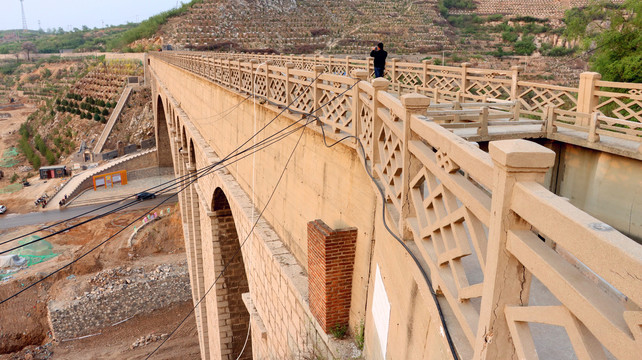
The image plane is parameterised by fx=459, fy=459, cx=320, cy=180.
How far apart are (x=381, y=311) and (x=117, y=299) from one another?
88.4ft

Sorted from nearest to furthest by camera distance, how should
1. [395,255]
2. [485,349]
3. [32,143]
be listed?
[485,349] → [395,255] → [32,143]

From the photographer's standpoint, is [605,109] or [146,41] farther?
[146,41]

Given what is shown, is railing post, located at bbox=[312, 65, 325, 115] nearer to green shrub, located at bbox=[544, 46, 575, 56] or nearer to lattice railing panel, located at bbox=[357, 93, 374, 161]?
lattice railing panel, located at bbox=[357, 93, 374, 161]

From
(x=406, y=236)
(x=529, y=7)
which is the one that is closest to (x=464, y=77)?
(x=406, y=236)

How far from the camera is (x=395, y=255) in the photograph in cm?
391

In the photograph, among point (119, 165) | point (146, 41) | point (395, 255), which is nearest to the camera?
point (395, 255)

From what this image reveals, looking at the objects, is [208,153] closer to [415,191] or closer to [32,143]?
[415,191]

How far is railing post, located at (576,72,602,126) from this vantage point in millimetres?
6668

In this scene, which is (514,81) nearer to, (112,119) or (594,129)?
(594,129)

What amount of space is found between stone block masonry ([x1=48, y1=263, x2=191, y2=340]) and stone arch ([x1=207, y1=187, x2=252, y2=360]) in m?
14.5

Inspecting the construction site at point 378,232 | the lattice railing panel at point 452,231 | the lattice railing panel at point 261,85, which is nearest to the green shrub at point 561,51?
the construction site at point 378,232

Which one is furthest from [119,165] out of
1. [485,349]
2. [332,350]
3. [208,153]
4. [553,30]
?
[553,30]

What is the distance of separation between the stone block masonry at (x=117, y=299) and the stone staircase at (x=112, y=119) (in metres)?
22.8

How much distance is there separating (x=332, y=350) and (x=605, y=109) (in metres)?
14.1
